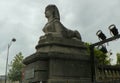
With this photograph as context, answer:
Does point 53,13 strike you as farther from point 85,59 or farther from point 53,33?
point 85,59

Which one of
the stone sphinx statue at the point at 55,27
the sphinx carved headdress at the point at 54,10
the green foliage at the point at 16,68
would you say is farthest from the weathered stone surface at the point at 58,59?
the green foliage at the point at 16,68

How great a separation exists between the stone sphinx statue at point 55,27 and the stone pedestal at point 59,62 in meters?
0.31

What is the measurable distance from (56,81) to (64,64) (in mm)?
730

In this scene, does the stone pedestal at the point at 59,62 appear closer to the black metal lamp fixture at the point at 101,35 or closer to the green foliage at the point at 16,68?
the black metal lamp fixture at the point at 101,35

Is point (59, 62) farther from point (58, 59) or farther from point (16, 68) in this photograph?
point (16, 68)

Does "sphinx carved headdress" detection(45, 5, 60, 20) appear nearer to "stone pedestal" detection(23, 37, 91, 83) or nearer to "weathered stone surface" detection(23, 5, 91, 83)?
"weathered stone surface" detection(23, 5, 91, 83)

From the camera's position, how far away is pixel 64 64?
8078mm

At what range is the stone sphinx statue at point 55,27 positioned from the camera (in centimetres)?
878

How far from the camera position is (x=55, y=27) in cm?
893

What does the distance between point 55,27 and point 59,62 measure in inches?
61.7

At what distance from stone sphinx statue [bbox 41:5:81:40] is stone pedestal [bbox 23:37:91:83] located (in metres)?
0.31

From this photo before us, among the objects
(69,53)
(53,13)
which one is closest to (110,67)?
(69,53)

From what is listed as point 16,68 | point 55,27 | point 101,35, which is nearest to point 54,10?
point 55,27

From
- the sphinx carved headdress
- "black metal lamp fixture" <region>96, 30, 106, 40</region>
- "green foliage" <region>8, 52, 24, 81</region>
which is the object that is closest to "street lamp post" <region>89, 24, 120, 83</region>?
"black metal lamp fixture" <region>96, 30, 106, 40</region>
